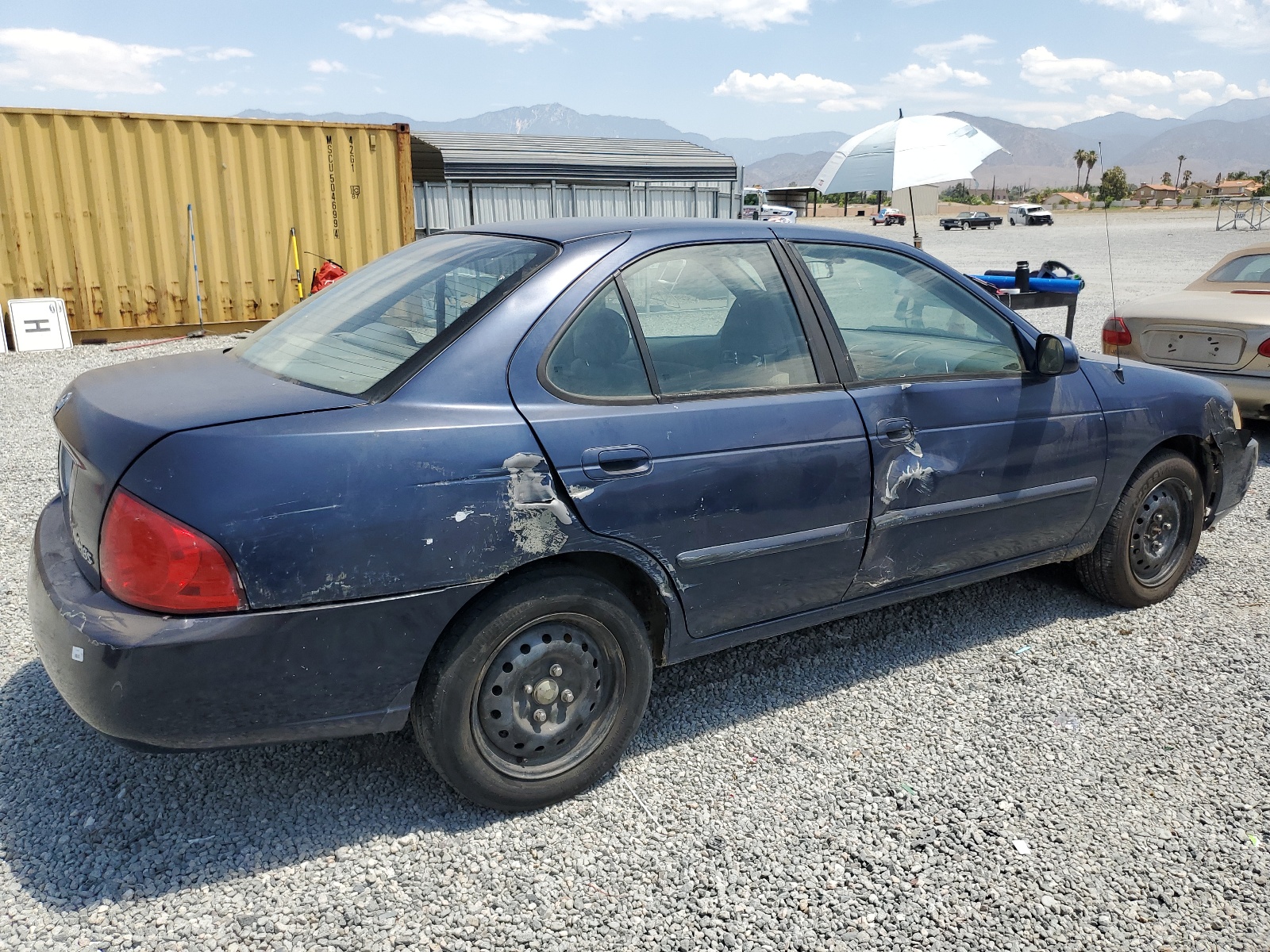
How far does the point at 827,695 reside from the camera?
3.44 metres

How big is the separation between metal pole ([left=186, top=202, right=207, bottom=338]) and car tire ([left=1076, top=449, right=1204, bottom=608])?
10.8 meters

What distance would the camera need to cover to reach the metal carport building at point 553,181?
13023 millimetres

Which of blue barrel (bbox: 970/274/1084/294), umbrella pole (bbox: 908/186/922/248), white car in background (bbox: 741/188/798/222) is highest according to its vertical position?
white car in background (bbox: 741/188/798/222)

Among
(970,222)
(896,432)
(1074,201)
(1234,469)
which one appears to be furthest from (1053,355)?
(1074,201)

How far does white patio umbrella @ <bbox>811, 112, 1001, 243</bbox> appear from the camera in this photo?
8.15 m

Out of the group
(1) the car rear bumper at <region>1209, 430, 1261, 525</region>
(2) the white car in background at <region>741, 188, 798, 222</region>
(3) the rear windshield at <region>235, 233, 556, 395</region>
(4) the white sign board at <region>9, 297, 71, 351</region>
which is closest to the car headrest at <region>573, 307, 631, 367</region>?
(3) the rear windshield at <region>235, 233, 556, 395</region>

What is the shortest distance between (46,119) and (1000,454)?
37.2 ft

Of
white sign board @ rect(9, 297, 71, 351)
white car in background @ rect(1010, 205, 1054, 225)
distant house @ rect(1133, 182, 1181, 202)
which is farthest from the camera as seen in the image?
distant house @ rect(1133, 182, 1181, 202)

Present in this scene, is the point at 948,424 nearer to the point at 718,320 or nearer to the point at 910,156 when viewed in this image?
the point at 718,320

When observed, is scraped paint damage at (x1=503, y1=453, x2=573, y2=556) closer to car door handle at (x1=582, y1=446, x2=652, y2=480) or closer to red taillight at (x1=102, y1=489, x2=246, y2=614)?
car door handle at (x1=582, y1=446, x2=652, y2=480)

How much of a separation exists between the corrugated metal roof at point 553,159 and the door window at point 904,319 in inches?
411

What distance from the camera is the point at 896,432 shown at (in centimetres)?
318

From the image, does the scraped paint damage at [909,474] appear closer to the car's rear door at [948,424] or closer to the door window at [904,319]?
the car's rear door at [948,424]

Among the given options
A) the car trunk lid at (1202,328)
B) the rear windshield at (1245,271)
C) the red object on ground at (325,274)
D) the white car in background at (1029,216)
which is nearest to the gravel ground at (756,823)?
the car trunk lid at (1202,328)
